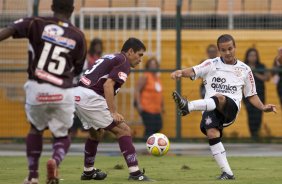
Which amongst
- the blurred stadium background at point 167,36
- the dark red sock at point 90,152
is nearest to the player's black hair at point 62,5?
the dark red sock at point 90,152

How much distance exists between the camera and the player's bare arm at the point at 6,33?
952 centimetres

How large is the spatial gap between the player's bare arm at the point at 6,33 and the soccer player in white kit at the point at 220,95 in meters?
3.06

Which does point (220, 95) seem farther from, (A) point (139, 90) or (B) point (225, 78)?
(A) point (139, 90)

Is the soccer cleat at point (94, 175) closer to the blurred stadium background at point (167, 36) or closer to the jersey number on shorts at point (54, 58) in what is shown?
the jersey number on shorts at point (54, 58)

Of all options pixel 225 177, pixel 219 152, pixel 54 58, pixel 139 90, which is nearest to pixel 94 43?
pixel 139 90

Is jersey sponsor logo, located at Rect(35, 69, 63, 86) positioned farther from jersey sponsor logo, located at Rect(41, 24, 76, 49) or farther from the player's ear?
the player's ear

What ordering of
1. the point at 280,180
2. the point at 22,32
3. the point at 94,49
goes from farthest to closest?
the point at 94,49 < the point at 280,180 < the point at 22,32

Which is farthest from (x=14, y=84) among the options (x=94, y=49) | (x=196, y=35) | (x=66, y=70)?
(x=66, y=70)

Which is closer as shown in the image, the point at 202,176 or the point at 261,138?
the point at 202,176

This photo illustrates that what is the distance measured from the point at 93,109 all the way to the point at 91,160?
28.2 inches

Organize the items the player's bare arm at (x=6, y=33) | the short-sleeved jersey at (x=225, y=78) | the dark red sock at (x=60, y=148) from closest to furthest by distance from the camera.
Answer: the player's bare arm at (x=6, y=33)
the dark red sock at (x=60, y=148)
the short-sleeved jersey at (x=225, y=78)

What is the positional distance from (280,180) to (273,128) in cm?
884

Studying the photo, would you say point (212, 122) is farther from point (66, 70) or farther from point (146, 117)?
point (146, 117)

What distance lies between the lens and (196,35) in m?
20.8
